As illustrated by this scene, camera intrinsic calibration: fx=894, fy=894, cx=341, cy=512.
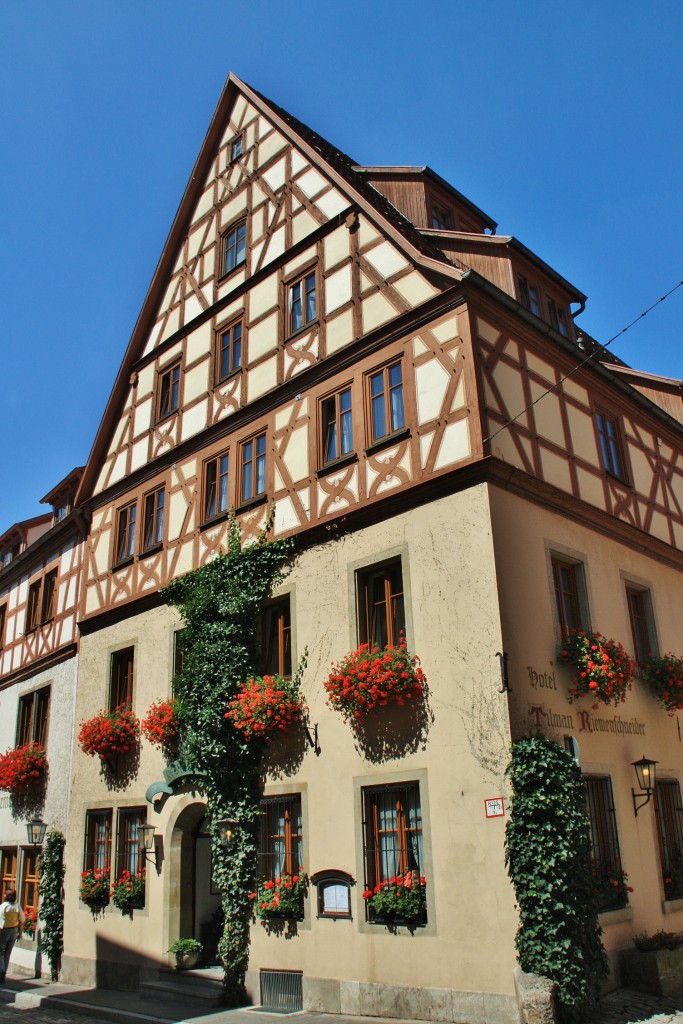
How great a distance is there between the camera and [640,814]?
A: 12.5 m

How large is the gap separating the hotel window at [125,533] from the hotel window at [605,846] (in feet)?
33.6

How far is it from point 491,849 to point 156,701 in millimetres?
7674

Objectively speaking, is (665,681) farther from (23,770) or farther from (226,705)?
(23,770)

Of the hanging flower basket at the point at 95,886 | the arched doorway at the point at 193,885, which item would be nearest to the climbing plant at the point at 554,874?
the arched doorway at the point at 193,885

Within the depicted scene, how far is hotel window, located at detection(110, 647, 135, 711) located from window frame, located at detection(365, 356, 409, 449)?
7.15 meters

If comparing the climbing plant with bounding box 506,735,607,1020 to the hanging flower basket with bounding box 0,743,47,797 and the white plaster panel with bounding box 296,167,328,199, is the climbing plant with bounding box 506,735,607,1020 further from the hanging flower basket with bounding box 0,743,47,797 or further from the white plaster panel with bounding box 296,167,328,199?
the hanging flower basket with bounding box 0,743,47,797

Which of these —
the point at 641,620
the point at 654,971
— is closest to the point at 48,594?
the point at 641,620

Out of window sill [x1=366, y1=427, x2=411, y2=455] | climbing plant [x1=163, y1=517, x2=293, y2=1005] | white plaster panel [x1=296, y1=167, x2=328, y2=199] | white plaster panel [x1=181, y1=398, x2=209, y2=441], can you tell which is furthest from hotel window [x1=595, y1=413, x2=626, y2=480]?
white plaster panel [x1=181, y1=398, x2=209, y2=441]

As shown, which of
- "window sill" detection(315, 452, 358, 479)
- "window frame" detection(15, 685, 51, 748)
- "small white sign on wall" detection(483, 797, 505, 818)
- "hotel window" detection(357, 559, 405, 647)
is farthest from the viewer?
"window frame" detection(15, 685, 51, 748)

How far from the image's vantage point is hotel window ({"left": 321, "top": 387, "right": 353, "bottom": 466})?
45.3 feet

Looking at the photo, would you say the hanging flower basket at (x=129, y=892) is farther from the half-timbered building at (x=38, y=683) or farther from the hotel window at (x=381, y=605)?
the hotel window at (x=381, y=605)

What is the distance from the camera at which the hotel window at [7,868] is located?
20.2 meters

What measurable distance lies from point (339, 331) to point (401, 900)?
335 inches

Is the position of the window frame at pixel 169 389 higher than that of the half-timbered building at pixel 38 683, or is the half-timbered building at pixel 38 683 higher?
the window frame at pixel 169 389
